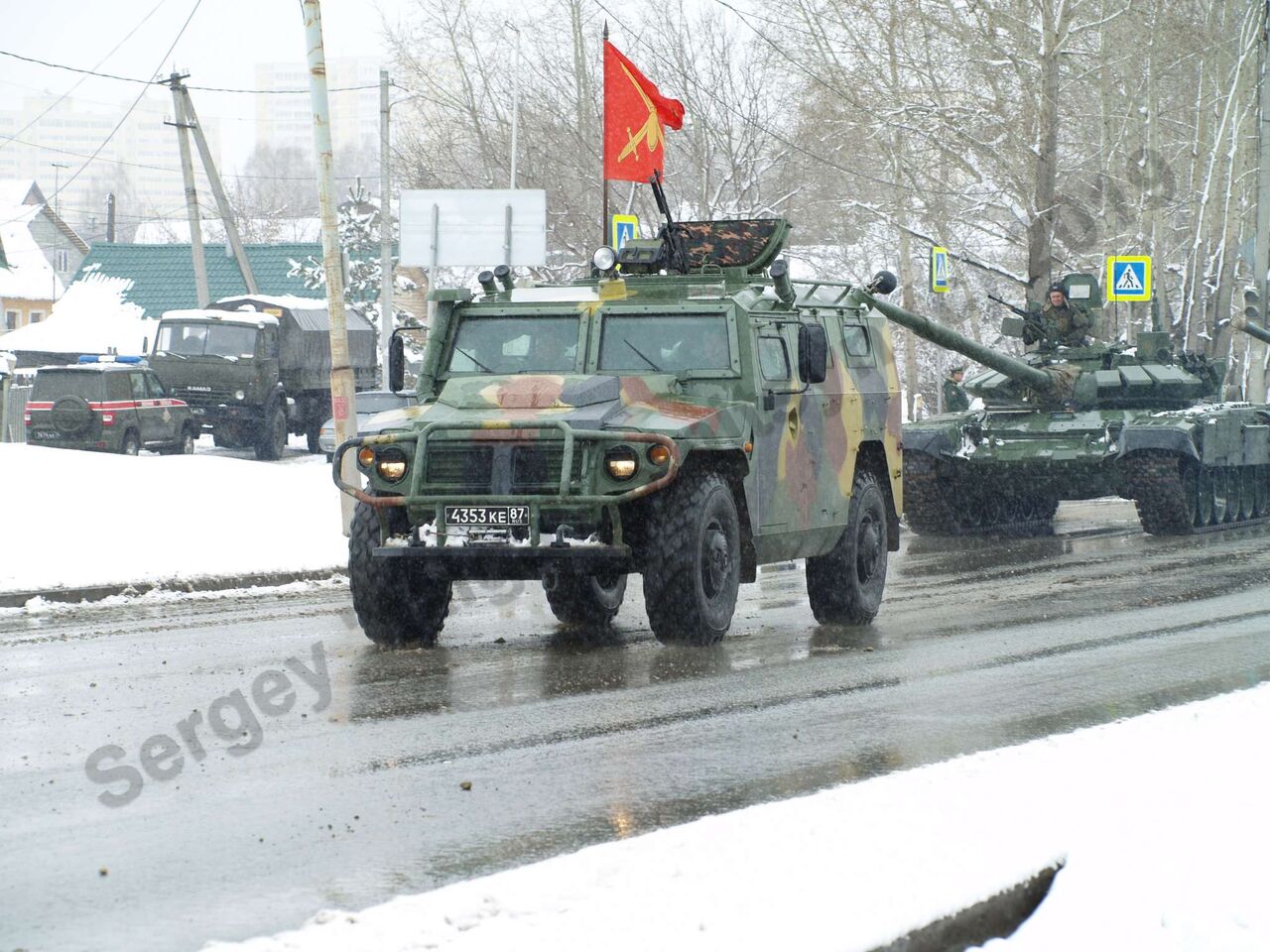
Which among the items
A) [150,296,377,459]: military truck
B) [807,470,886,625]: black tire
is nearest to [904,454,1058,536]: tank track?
[807,470,886,625]: black tire

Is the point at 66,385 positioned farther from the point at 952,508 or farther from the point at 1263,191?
the point at 1263,191


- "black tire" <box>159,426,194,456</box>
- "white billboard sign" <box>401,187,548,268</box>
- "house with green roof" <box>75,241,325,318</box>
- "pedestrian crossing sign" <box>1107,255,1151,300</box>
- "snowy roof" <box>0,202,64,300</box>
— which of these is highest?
"snowy roof" <box>0,202,64,300</box>

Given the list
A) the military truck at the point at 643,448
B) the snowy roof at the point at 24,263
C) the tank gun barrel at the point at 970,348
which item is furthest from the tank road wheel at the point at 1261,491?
the snowy roof at the point at 24,263

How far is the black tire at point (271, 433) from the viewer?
3538 cm

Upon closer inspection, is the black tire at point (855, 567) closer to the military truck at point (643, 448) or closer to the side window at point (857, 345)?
the military truck at point (643, 448)

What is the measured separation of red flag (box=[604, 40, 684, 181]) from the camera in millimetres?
22047

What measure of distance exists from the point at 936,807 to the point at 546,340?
5471 mm

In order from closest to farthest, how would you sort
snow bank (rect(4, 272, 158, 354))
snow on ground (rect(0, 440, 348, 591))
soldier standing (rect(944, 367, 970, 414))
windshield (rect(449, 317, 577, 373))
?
windshield (rect(449, 317, 577, 373)) < snow on ground (rect(0, 440, 348, 591)) < soldier standing (rect(944, 367, 970, 414)) < snow bank (rect(4, 272, 158, 354))

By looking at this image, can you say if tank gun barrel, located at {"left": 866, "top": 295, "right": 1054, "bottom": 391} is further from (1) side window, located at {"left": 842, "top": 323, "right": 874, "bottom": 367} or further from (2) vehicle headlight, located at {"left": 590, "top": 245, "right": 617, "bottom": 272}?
(2) vehicle headlight, located at {"left": 590, "top": 245, "right": 617, "bottom": 272}

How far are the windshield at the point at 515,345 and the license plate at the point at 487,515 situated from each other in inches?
54.6

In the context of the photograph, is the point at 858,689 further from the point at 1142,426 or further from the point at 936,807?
the point at 1142,426

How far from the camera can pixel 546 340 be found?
11.3 metres

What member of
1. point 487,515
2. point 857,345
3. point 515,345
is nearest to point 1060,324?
point 857,345

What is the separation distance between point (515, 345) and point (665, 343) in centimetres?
91
